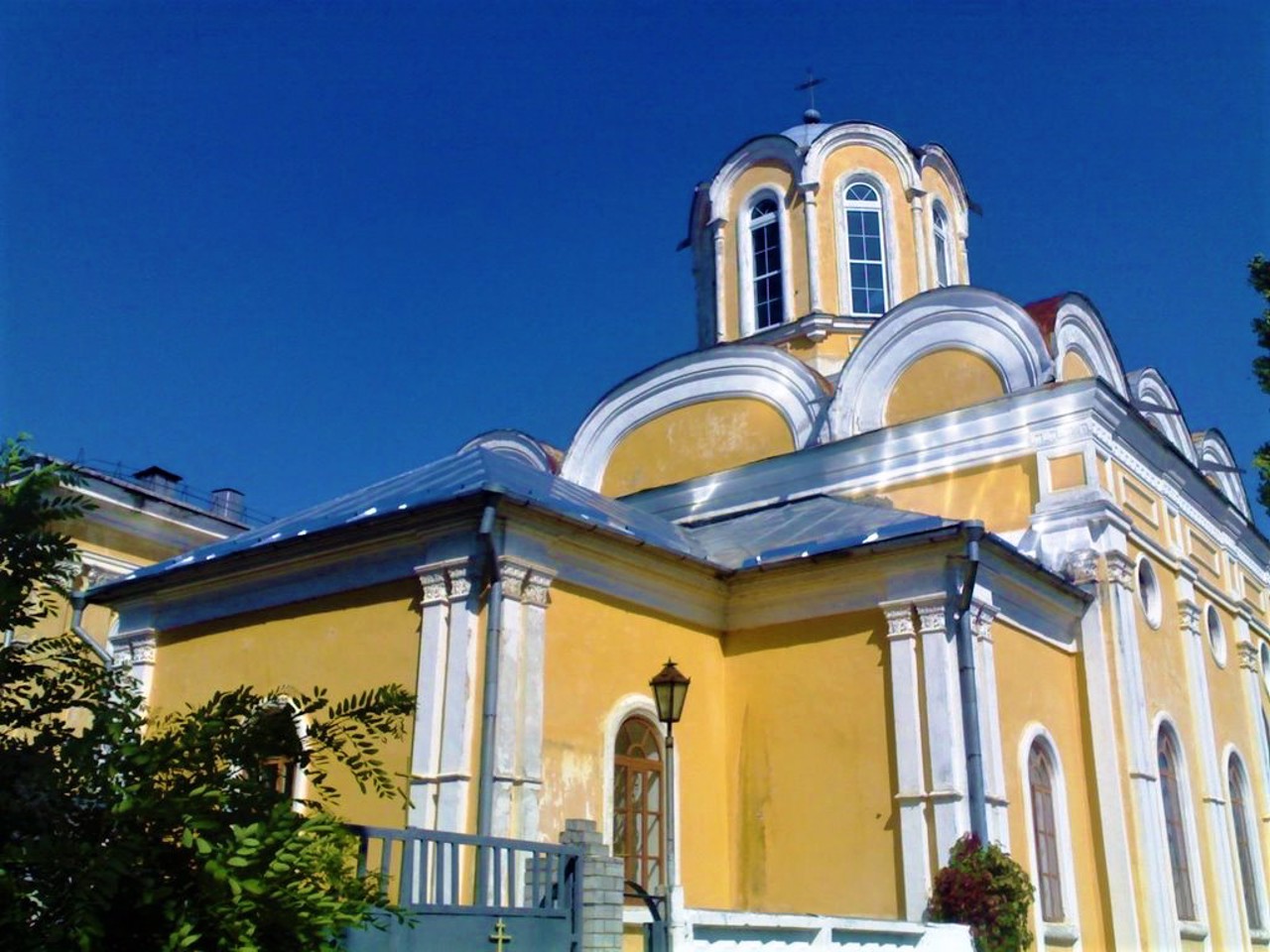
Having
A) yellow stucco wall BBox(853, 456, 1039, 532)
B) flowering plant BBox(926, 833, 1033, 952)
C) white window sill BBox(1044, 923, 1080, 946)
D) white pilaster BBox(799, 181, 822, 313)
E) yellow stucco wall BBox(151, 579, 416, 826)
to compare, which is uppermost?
white pilaster BBox(799, 181, 822, 313)

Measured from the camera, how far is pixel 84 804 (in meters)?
4.20

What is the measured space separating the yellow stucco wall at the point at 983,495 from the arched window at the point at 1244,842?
15.9ft

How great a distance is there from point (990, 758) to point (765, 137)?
36.5 ft

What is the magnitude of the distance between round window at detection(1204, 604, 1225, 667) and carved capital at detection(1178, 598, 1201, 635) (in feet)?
2.38

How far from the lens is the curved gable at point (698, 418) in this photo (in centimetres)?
1684

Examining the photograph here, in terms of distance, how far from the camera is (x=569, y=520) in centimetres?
1081

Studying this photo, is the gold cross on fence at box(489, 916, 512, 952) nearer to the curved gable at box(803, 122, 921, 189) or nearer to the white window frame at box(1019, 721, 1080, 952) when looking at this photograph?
the white window frame at box(1019, 721, 1080, 952)

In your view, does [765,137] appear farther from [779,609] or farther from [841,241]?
[779,609]

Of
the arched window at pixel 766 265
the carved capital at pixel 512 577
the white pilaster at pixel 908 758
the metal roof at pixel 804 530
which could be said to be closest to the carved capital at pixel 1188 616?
the metal roof at pixel 804 530

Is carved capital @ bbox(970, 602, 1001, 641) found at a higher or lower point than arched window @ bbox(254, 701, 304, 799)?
higher

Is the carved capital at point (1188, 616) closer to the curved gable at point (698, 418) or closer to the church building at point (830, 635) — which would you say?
the church building at point (830, 635)

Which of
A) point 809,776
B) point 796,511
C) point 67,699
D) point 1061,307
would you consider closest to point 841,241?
point 1061,307

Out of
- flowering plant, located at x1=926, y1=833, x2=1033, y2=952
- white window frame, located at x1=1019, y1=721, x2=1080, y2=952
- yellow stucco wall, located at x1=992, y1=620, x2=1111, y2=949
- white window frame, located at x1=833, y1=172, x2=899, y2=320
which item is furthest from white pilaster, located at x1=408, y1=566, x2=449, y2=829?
white window frame, located at x1=833, y1=172, x2=899, y2=320

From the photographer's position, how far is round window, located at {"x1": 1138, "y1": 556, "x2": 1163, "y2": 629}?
49.6ft
